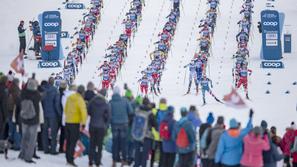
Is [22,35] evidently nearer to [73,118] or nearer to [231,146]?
[73,118]

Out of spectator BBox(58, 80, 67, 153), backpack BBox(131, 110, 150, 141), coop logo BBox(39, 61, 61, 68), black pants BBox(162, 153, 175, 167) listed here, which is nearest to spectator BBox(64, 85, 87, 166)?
spectator BBox(58, 80, 67, 153)

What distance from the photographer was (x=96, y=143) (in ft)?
61.6

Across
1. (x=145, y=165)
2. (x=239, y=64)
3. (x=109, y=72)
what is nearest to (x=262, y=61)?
(x=239, y=64)

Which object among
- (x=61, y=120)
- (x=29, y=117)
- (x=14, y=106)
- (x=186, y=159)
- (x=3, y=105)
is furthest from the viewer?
(x=61, y=120)

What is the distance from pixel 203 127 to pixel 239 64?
14.1 meters

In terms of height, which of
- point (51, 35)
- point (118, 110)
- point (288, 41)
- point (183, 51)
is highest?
point (51, 35)

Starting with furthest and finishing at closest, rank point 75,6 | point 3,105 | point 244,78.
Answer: point 75,6
point 244,78
point 3,105

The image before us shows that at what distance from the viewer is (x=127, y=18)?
38188 millimetres

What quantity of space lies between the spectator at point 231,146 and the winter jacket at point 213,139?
0.35 m

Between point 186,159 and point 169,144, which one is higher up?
point 169,144

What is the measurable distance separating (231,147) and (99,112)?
2.76 meters

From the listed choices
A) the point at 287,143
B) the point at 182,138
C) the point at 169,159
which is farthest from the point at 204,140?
the point at 287,143

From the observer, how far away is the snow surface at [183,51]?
99.7ft

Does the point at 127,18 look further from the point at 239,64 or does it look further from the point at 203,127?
the point at 203,127
